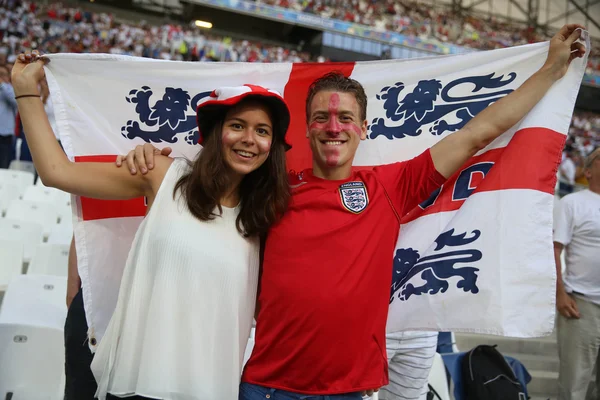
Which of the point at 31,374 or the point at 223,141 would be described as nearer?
the point at 223,141

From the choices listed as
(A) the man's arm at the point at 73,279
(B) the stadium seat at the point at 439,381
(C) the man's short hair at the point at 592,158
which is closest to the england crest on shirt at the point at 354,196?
(A) the man's arm at the point at 73,279

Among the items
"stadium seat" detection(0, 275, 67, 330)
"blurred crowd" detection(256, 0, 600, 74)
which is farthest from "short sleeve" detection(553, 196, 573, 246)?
"blurred crowd" detection(256, 0, 600, 74)

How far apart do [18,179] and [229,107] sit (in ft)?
16.7

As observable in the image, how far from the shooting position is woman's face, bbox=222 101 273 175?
165 centimetres

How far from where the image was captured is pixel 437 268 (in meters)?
2.07

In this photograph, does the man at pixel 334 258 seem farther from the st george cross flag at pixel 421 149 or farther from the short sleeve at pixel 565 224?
the short sleeve at pixel 565 224

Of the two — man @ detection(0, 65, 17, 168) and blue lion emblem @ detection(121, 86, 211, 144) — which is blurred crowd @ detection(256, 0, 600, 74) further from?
blue lion emblem @ detection(121, 86, 211, 144)

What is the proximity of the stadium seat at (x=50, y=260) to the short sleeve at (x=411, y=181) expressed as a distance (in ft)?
8.48

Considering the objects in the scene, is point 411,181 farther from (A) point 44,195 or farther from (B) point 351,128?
(A) point 44,195

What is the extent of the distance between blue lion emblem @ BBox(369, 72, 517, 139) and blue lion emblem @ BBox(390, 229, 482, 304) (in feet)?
1.56

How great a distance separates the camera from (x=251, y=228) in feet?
5.31

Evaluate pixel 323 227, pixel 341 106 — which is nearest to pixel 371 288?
pixel 323 227

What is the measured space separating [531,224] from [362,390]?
90 cm

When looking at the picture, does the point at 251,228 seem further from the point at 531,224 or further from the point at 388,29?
the point at 388,29
